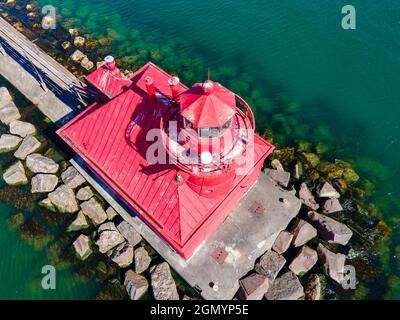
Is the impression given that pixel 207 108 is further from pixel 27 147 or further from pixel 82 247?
pixel 27 147

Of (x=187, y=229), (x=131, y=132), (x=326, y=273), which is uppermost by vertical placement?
(x=131, y=132)

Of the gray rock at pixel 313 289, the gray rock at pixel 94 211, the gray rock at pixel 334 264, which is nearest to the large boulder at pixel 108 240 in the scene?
the gray rock at pixel 94 211

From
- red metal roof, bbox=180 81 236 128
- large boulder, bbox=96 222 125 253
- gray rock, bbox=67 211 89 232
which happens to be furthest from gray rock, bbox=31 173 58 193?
red metal roof, bbox=180 81 236 128

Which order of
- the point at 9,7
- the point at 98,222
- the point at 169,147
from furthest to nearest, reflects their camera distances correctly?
the point at 9,7
the point at 98,222
the point at 169,147

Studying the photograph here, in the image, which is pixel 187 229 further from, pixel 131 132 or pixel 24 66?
pixel 24 66

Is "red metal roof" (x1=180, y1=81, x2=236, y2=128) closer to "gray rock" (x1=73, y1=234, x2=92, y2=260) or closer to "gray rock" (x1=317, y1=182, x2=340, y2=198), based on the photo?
"gray rock" (x1=317, y1=182, x2=340, y2=198)

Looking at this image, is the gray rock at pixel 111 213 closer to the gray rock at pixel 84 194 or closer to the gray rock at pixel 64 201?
the gray rock at pixel 84 194
